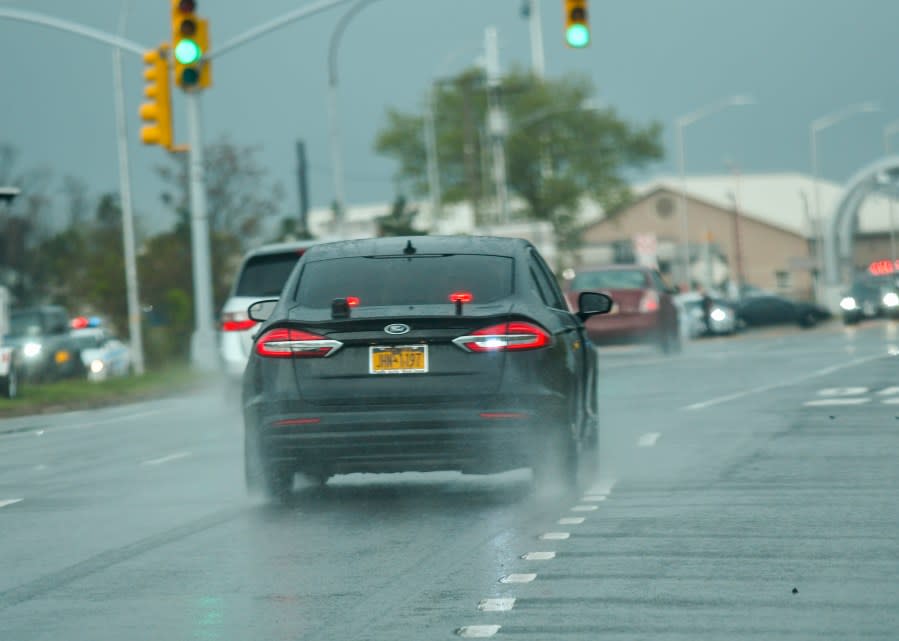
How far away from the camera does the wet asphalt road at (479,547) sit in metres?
7.73

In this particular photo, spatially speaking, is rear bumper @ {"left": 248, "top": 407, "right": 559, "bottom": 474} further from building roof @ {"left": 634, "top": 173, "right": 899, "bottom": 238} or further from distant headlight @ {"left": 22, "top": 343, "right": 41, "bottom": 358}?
building roof @ {"left": 634, "top": 173, "right": 899, "bottom": 238}

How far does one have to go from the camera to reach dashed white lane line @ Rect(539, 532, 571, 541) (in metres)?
10.1

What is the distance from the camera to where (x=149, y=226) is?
95.2 m

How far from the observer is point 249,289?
22.2m

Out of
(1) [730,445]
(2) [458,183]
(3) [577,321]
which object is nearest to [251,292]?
(1) [730,445]

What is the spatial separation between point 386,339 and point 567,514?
1375 millimetres

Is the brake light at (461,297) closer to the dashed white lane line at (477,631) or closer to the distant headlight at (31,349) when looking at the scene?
the dashed white lane line at (477,631)

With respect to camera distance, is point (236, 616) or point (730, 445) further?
point (730, 445)

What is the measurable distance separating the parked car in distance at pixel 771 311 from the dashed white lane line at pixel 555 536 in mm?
56842

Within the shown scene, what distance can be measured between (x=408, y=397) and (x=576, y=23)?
48.3ft

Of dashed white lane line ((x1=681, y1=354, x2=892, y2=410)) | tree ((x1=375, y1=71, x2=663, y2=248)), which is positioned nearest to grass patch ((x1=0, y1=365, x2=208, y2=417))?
dashed white lane line ((x1=681, y1=354, x2=892, y2=410))

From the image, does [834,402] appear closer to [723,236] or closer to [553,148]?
[553,148]

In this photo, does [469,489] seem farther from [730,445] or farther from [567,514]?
[730,445]

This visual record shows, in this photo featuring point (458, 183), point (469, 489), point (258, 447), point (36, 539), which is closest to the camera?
point (36, 539)
